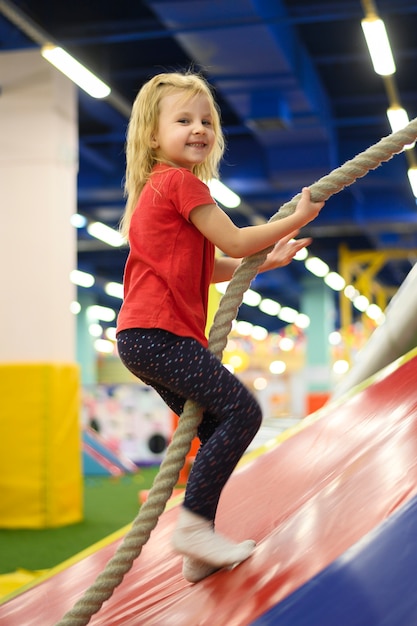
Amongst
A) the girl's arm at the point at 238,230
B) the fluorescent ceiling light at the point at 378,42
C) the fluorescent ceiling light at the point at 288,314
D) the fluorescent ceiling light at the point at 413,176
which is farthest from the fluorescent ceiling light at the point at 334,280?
the girl's arm at the point at 238,230

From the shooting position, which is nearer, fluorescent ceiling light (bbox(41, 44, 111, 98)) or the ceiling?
fluorescent ceiling light (bbox(41, 44, 111, 98))

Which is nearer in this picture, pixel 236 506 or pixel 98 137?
pixel 236 506

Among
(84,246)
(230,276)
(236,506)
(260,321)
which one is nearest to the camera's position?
(230,276)

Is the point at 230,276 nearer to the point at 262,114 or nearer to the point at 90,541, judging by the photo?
the point at 90,541

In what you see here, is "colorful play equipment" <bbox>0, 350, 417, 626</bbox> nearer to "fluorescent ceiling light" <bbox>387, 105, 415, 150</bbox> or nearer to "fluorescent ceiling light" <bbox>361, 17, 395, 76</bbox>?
"fluorescent ceiling light" <bbox>361, 17, 395, 76</bbox>

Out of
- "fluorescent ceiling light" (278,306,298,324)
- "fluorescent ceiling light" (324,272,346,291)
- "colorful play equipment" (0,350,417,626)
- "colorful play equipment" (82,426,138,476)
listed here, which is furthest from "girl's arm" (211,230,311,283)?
"fluorescent ceiling light" (278,306,298,324)

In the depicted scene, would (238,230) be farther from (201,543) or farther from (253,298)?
(253,298)

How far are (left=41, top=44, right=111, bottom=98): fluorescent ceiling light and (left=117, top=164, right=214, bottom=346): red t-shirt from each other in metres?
4.98

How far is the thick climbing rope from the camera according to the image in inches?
64.9

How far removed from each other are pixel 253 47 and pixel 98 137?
3628 millimetres

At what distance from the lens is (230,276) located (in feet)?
6.84

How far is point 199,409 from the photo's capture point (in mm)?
1743

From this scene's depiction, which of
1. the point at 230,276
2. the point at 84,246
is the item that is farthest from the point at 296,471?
the point at 84,246

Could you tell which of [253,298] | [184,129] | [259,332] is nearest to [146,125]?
[184,129]
